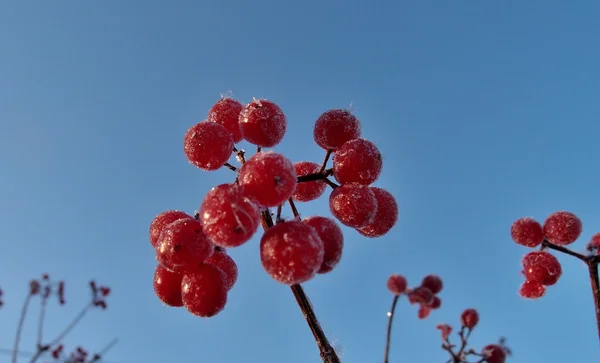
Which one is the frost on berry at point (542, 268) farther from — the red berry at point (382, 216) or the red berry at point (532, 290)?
the red berry at point (382, 216)

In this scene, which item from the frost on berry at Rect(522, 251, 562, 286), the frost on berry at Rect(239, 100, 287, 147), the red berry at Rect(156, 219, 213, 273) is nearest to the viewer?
the red berry at Rect(156, 219, 213, 273)

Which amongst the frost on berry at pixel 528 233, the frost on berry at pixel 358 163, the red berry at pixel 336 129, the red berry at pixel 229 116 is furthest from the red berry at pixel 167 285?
the frost on berry at pixel 528 233

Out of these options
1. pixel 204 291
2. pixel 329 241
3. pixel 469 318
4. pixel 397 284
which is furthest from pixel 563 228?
pixel 204 291

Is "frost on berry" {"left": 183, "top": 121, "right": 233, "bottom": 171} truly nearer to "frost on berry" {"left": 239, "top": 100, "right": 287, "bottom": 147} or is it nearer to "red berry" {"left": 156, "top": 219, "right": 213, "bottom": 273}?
"frost on berry" {"left": 239, "top": 100, "right": 287, "bottom": 147}

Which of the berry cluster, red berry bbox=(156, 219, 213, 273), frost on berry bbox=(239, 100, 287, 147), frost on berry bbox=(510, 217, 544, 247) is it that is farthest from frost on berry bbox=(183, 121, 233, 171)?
frost on berry bbox=(510, 217, 544, 247)

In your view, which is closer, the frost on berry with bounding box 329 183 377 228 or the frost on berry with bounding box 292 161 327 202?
the frost on berry with bounding box 329 183 377 228

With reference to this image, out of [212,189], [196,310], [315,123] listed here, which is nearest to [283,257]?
[212,189]
